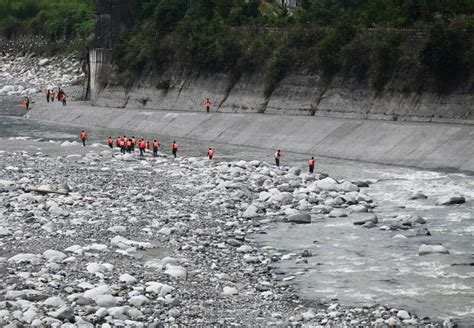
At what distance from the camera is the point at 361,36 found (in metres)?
59.2

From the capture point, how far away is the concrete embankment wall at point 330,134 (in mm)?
44156

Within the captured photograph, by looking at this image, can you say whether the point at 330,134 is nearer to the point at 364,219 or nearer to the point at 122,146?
the point at 122,146

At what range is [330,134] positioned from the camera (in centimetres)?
5147

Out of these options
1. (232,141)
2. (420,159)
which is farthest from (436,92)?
(232,141)

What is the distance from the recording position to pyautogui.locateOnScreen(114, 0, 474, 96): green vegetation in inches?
2080

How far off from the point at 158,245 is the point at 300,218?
20.1 feet

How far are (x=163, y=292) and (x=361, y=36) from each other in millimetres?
40990

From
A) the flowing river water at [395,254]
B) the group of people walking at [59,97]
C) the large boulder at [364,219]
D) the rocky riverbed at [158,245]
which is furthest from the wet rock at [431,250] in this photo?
the group of people walking at [59,97]

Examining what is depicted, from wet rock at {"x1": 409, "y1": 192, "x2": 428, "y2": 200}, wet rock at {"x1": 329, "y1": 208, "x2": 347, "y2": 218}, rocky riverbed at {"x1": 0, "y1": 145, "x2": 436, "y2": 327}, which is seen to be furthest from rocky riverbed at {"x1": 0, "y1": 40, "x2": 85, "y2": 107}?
wet rock at {"x1": 329, "y1": 208, "x2": 347, "y2": 218}

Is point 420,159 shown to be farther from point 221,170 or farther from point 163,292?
point 163,292

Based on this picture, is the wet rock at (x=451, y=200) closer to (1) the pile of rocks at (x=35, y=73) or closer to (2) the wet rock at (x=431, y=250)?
(2) the wet rock at (x=431, y=250)

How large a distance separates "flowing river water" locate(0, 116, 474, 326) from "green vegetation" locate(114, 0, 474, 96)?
45.1 feet

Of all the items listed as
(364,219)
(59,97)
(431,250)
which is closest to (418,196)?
(364,219)

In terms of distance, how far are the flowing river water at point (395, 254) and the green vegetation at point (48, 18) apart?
3537 inches
